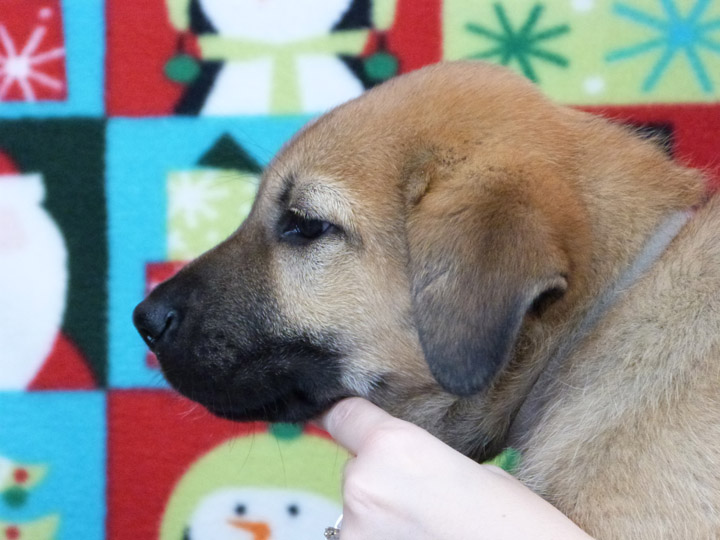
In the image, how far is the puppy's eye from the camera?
1812 millimetres

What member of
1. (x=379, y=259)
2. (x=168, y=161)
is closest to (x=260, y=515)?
(x=168, y=161)

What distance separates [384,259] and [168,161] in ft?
5.69

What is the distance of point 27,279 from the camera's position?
10.0ft

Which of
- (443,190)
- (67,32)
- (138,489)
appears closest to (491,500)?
(443,190)

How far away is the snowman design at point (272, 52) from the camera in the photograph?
3.14 meters

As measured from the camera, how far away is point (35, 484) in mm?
→ 3086

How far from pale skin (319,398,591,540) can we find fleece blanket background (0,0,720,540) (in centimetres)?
153

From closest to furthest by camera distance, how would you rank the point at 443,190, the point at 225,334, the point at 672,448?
the point at 672,448 → the point at 443,190 → the point at 225,334

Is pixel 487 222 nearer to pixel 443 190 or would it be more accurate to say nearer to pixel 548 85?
pixel 443 190

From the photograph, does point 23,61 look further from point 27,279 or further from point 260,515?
point 260,515

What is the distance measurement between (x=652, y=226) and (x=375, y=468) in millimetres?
922

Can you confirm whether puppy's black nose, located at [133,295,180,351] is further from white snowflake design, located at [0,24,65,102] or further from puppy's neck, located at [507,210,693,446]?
white snowflake design, located at [0,24,65,102]

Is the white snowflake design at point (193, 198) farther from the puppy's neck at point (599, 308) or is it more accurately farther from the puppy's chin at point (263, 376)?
the puppy's neck at point (599, 308)

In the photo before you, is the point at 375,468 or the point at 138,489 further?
the point at 138,489
